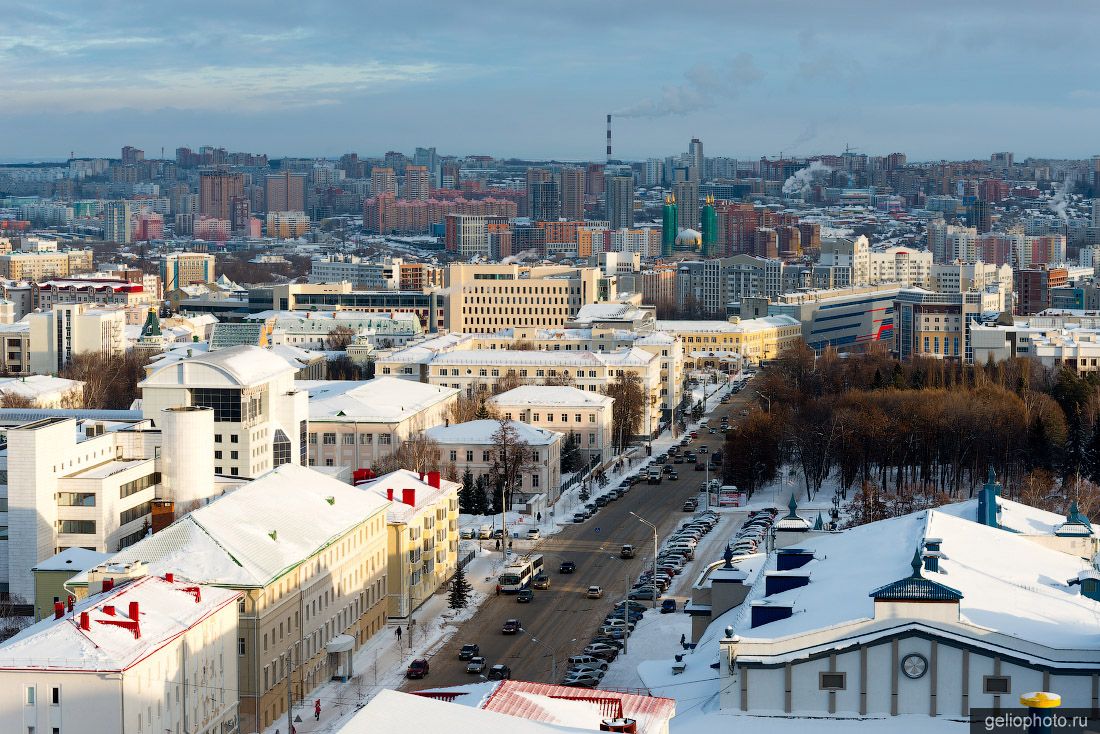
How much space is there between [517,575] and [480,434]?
1444 centimetres

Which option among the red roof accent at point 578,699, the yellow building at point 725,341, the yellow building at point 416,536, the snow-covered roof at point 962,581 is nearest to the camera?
the red roof accent at point 578,699

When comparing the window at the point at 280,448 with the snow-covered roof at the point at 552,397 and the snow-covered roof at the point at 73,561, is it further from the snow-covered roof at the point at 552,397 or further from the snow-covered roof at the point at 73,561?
the snow-covered roof at the point at 552,397

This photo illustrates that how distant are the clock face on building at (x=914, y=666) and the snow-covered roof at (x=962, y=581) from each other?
0.67 meters

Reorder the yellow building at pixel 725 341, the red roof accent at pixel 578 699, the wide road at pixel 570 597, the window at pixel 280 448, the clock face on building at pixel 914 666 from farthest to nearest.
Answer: the yellow building at pixel 725 341 < the window at pixel 280 448 < the wide road at pixel 570 597 < the clock face on building at pixel 914 666 < the red roof accent at pixel 578 699

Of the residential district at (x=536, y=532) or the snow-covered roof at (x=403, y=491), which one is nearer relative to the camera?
the residential district at (x=536, y=532)

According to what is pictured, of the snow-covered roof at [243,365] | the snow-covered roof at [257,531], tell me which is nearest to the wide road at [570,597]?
the snow-covered roof at [257,531]

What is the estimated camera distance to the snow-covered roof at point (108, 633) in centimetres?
2666

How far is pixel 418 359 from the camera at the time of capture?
74.1 m

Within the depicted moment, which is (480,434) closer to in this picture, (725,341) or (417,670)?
(417,670)

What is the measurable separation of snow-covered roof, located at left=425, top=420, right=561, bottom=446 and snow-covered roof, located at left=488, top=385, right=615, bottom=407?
17.7 ft

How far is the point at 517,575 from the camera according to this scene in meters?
42.8

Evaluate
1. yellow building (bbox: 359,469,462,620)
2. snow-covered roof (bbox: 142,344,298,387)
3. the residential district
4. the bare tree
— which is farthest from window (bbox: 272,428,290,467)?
yellow building (bbox: 359,469,462,620)

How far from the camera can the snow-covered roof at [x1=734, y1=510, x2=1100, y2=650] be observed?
23078 millimetres

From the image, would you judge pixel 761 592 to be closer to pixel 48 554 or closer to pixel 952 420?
pixel 48 554
